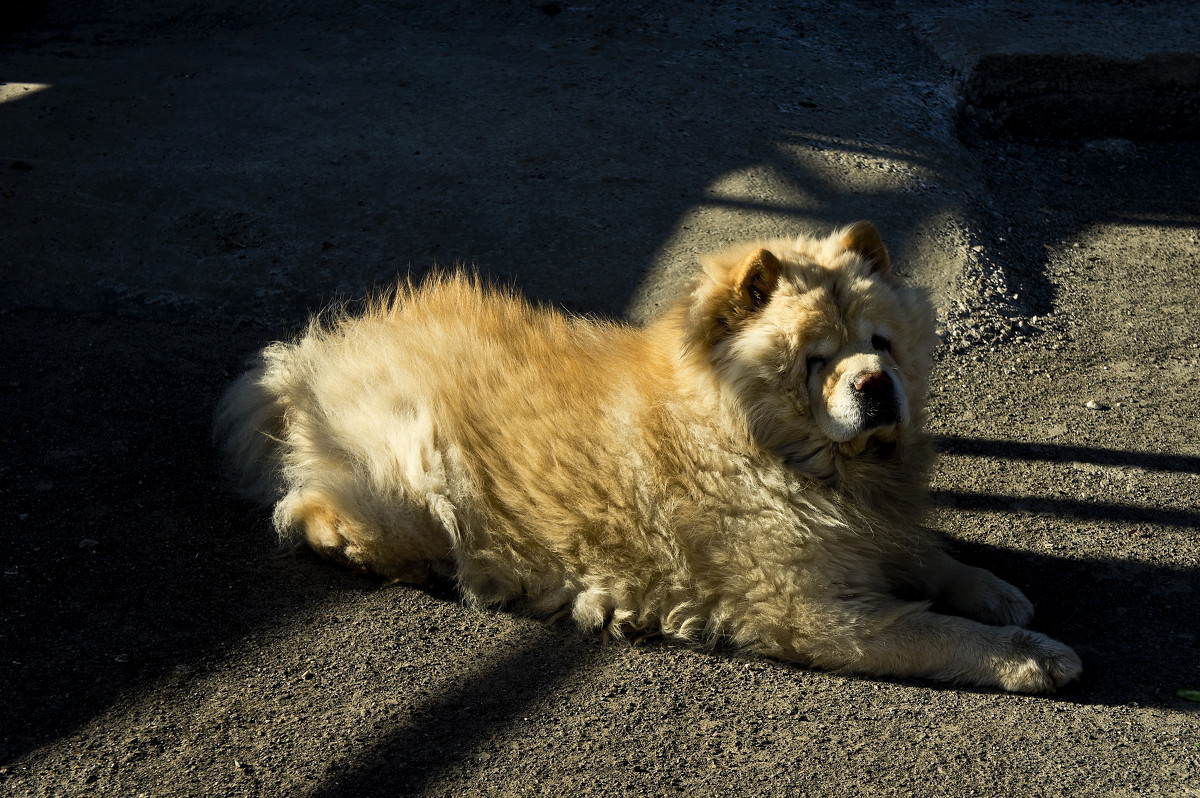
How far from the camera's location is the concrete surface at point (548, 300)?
2863 millimetres

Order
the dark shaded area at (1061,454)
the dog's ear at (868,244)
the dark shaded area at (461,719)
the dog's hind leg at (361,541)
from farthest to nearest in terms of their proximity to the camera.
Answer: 1. the dark shaded area at (1061,454)
2. the dog's hind leg at (361,541)
3. the dog's ear at (868,244)
4. the dark shaded area at (461,719)

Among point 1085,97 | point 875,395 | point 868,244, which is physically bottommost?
point 875,395

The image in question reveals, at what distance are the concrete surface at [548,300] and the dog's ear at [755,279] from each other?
4.15ft

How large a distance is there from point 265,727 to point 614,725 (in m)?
1.07

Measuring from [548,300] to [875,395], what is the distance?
8.66 feet

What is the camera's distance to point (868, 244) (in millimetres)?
3332

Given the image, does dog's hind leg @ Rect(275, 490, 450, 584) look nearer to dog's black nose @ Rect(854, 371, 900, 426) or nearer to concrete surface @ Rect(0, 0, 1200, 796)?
concrete surface @ Rect(0, 0, 1200, 796)

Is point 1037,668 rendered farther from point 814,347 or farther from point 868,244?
point 868,244

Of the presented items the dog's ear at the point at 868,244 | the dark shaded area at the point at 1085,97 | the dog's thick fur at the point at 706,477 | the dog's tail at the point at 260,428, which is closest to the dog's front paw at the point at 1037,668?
the dog's thick fur at the point at 706,477

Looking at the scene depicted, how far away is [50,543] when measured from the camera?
11.8 ft

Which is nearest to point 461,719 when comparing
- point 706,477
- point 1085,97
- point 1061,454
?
point 706,477

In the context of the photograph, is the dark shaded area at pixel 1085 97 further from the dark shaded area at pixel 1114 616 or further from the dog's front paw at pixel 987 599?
the dog's front paw at pixel 987 599

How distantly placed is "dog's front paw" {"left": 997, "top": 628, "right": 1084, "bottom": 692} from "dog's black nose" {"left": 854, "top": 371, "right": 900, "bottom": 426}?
924 millimetres

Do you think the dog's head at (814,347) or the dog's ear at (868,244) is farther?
the dog's ear at (868,244)
